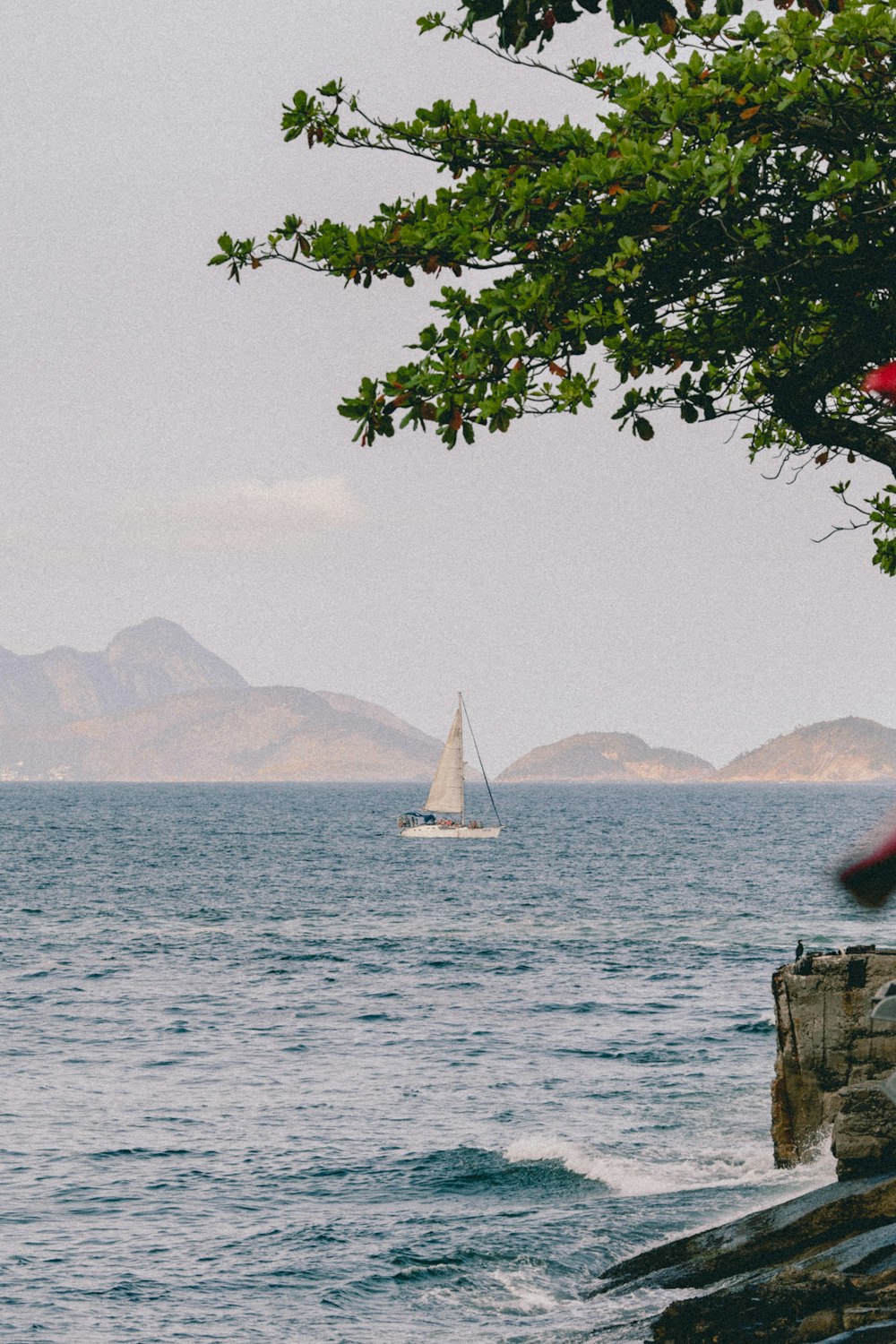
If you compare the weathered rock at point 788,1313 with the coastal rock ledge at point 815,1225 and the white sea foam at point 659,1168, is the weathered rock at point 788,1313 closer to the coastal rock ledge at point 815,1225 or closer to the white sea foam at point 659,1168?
the coastal rock ledge at point 815,1225

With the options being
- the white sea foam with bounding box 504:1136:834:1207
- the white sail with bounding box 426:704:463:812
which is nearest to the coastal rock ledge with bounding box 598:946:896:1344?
the white sea foam with bounding box 504:1136:834:1207

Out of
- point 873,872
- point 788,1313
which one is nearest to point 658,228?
point 873,872

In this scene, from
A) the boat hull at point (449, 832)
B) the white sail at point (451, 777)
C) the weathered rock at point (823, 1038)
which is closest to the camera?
the weathered rock at point (823, 1038)

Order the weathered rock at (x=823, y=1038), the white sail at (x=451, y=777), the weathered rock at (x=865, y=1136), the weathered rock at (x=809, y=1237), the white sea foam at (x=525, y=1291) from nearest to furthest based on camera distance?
1. the weathered rock at (x=809, y=1237)
2. the weathered rock at (x=865, y=1136)
3. the white sea foam at (x=525, y=1291)
4. the weathered rock at (x=823, y=1038)
5. the white sail at (x=451, y=777)

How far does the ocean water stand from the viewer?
23.8 meters

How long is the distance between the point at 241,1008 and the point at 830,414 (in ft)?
137

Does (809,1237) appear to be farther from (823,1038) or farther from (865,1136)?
(823,1038)

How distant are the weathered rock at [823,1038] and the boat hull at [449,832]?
128 metres

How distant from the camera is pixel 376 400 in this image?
1039 cm

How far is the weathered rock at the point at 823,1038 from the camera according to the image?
78.0 feet

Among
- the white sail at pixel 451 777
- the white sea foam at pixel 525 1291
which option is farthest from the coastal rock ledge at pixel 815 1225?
the white sail at pixel 451 777

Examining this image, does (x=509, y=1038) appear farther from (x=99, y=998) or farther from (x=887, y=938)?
(x=887, y=938)

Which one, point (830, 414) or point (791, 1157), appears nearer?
point (830, 414)

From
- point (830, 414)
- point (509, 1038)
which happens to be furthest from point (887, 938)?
point (830, 414)
